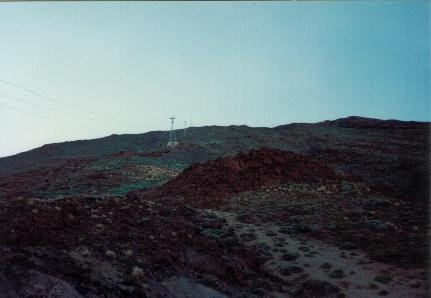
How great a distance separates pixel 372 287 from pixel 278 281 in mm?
1658

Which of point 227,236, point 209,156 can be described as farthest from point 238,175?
point 209,156

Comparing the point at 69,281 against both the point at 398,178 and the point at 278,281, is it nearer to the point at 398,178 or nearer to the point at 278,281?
the point at 278,281

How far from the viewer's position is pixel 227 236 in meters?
10.9

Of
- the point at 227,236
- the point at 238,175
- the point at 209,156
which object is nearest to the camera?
the point at 227,236

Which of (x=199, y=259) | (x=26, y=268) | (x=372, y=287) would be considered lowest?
(x=372, y=287)

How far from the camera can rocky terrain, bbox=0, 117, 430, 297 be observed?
6.41 meters

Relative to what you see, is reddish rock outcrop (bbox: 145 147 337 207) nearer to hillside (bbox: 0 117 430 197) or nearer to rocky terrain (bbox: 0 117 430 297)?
rocky terrain (bbox: 0 117 430 297)

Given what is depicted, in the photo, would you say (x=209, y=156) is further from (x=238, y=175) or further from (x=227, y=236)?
(x=227, y=236)

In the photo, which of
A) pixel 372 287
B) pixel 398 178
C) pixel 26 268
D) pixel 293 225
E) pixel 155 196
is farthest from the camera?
pixel 398 178

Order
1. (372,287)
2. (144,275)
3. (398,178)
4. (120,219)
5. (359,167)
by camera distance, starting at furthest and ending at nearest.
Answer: (359,167) → (398,178) → (120,219) → (372,287) → (144,275)

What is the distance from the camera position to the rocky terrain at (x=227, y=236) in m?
6.41

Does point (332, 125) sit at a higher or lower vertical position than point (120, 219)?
higher

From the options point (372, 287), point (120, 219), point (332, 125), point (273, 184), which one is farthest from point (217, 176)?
point (332, 125)

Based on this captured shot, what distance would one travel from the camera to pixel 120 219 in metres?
9.27
